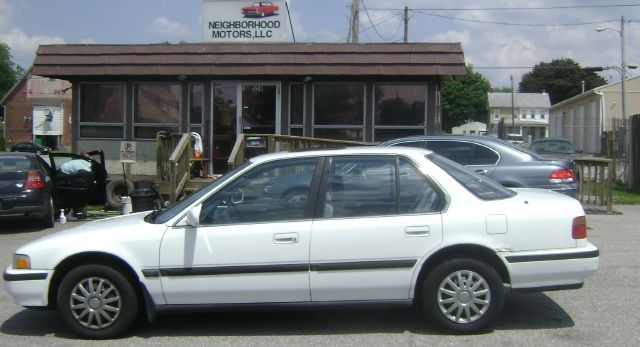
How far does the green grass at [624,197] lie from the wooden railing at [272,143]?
7.29 m

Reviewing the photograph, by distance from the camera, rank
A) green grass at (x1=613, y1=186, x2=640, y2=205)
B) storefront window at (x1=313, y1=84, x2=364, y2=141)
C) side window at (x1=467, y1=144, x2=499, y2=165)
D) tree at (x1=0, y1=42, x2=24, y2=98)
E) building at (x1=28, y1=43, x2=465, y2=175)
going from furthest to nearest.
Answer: tree at (x1=0, y1=42, x2=24, y2=98)
green grass at (x1=613, y1=186, x2=640, y2=205)
storefront window at (x1=313, y1=84, x2=364, y2=141)
building at (x1=28, y1=43, x2=465, y2=175)
side window at (x1=467, y1=144, x2=499, y2=165)

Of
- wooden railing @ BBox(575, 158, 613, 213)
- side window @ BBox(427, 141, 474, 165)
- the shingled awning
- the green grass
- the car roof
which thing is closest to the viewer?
the car roof

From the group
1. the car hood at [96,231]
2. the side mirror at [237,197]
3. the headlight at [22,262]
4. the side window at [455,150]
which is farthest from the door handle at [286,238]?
the side window at [455,150]

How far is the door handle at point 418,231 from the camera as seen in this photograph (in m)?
5.22

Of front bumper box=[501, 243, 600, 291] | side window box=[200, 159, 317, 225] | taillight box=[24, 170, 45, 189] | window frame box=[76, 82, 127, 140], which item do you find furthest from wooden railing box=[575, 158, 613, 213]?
taillight box=[24, 170, 45, 189]

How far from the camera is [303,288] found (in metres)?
5.23

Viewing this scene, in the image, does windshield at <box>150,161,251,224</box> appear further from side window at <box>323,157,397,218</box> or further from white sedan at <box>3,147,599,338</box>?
side window at <box>323,157,397,218</box>

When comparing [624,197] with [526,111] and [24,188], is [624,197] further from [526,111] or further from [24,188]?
[526,111]

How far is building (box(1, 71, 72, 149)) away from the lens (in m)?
56.2

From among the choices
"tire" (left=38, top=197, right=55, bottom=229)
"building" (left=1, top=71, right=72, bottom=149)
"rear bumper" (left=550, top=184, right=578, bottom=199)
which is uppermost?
"building" (left=1, top=71, right=72, bottom=149)

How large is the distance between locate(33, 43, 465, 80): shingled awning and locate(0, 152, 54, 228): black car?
3.48m

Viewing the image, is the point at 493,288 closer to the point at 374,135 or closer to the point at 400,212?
the point at 400,212

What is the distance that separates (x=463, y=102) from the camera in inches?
3792

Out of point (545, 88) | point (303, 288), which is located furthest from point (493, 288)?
point (545, 88)
